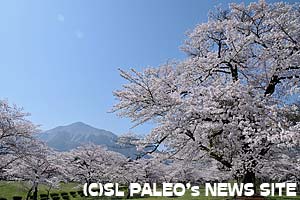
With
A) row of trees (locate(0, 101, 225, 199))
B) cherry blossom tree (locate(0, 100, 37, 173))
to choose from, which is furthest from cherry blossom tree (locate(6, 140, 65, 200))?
cherry blossom tree (locate(0, 100, 37, 173))

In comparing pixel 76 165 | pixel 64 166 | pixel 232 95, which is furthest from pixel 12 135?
pixel 76 165

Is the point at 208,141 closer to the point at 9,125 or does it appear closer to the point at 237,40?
the point at 237,40

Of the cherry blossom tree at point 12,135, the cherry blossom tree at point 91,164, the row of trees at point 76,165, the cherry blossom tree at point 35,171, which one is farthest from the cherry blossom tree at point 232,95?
the cherry blossom tree at point 91,164

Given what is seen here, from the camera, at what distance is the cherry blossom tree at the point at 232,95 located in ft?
29.8

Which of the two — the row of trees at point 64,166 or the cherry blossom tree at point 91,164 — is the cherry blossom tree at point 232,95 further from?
the cherry blossom tree at point 91,164

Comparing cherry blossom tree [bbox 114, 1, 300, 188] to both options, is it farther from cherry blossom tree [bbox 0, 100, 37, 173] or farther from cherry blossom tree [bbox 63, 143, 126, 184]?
cherry blossom tree [bbox 63, 143, 126, 184]

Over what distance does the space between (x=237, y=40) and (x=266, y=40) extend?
1.00 metres

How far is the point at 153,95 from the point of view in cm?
1081

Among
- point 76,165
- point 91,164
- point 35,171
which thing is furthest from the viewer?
point 91,164

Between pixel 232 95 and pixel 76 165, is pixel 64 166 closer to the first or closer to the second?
pixel 76 165

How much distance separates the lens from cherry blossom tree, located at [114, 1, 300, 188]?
909 cm

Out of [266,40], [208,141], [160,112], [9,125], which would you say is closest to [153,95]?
[160,112]

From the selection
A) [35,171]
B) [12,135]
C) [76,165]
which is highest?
[12,135]

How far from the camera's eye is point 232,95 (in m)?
9.31
